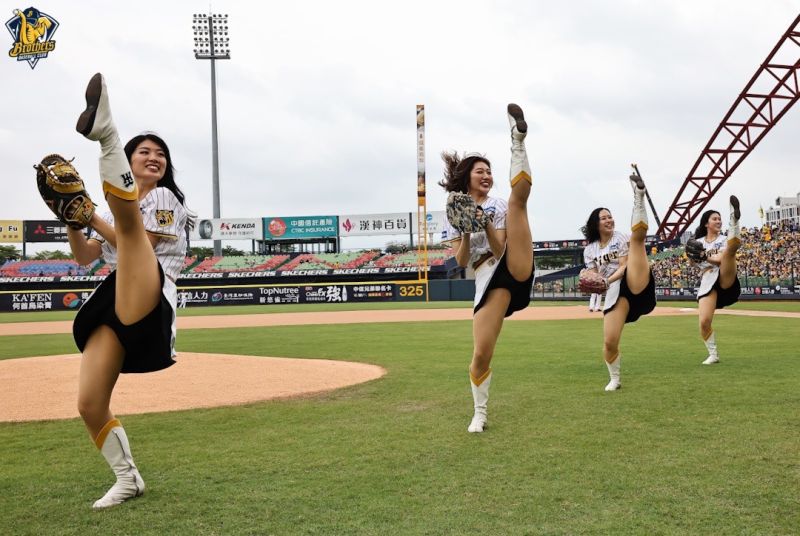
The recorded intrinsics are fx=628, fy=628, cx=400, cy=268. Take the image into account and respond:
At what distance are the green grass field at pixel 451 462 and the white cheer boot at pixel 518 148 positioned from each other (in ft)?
6.66

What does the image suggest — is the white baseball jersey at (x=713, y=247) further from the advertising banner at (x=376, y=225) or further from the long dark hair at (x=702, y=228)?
the advertising banner at (x=376, y=225)

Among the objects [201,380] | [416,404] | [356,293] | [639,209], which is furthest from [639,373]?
[356,293]

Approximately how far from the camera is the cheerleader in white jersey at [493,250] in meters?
4.78

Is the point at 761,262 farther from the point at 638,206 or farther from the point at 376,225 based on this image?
the point at 376,225

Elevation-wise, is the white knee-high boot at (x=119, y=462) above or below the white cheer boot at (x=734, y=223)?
below

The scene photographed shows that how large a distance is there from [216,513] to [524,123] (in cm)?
327

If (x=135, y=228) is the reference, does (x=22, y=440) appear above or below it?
below

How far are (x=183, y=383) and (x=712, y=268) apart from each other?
791 cm

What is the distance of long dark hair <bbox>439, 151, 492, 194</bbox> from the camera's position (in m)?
5.50

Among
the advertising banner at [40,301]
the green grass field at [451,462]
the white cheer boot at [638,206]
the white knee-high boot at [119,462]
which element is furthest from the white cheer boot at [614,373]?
the advertising banner at [40,301]

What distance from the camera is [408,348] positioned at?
12.7 m

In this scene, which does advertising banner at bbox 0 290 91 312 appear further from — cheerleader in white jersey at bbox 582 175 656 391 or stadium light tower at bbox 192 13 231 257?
cheerleader in white jersey at bbox 582 175 656 391

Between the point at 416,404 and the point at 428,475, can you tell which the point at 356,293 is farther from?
the point at 428,475

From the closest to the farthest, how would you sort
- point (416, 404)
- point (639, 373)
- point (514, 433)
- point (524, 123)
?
1. point (524, 123)
2. point (514, 433)
3. point (416, 404)
4. point (639, 373)
